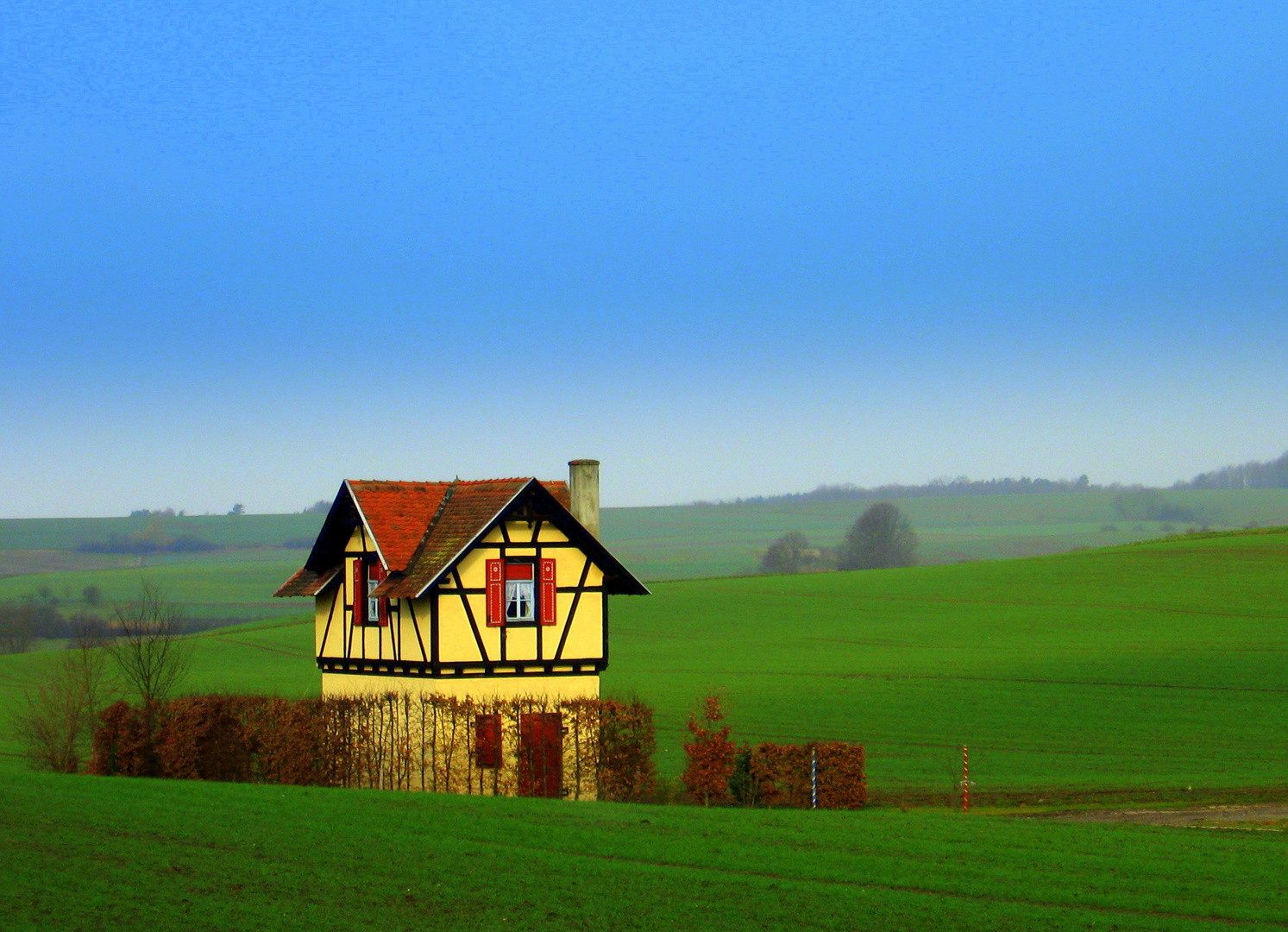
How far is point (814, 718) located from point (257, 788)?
Answer: 80.1 ft

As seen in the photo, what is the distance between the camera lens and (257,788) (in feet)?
98.7

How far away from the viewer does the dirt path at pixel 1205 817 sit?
29.4 metres

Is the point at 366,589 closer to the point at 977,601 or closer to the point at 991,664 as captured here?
the point at 991,664

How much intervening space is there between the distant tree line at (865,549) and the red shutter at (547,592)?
121 metres

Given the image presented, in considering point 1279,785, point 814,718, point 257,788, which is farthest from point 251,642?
point 1279,785

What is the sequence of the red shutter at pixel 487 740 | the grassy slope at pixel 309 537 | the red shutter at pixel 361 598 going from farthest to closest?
the grassy slope at pixel 309 537
the red shutter at pixel 361 598
the red shutter at pixel 487 740

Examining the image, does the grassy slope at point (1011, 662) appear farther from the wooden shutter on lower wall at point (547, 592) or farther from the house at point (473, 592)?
the wooden shutter on lower wall at point (547, 592)

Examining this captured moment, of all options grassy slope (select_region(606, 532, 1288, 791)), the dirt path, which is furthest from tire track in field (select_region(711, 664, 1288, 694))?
the dirt path

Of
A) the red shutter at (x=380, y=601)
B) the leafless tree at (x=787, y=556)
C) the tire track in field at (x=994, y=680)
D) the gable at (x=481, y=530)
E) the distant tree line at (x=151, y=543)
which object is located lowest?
the tire track in field at (x=994, y=680)

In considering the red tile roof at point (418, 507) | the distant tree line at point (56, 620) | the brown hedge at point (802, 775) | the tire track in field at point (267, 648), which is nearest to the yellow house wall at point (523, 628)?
the red tile roof at point (418, 507)

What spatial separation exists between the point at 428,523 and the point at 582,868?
57.3 feet

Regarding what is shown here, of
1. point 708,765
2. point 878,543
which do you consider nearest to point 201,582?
point 878,543

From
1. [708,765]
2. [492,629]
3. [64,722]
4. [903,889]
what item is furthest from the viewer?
[64,722]

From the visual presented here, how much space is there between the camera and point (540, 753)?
33.7 meters
